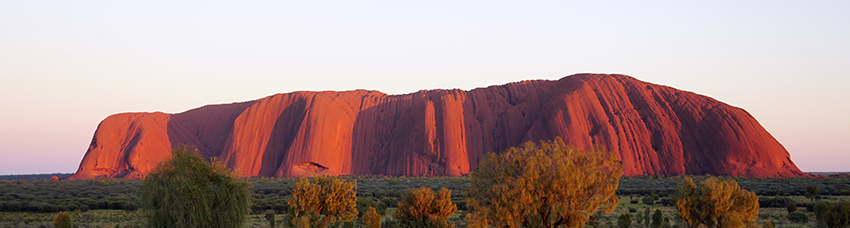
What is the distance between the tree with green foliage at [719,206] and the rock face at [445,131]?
61.4m

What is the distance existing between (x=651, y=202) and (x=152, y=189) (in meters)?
35.8

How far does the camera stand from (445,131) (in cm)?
9469

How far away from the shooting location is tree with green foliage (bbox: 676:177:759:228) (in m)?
22.5

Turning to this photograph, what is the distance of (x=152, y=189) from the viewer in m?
20.0

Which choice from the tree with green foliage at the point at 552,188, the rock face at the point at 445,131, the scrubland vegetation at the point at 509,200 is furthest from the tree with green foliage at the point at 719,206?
the rock face at the point at 445,131

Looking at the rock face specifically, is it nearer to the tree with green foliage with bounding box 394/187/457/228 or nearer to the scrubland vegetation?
the scrubland vegetation

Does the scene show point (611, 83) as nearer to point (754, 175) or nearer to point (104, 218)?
point (754, 175)

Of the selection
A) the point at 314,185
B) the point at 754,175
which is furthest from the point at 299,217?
the point at 754,175

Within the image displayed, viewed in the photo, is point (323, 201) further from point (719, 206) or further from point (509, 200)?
point (719, 206)

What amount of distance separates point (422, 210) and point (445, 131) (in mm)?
70089

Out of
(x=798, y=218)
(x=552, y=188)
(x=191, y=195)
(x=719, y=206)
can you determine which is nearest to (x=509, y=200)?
(x=552, y=188)

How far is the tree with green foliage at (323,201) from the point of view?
80.8 feet

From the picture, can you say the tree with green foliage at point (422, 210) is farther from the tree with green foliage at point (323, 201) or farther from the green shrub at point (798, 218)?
the green shrub at point (798, 218)

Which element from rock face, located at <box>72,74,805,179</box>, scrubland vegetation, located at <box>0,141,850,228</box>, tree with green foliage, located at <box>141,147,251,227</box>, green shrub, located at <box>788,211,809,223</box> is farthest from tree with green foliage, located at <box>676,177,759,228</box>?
rock face, located at <box>72,74,805,179</box>
